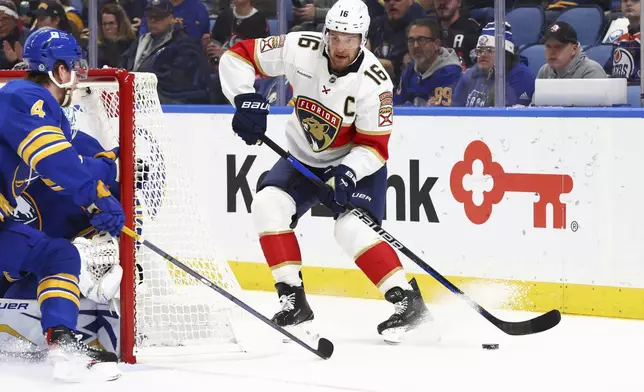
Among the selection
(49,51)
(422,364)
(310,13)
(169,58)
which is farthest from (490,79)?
(49,51)

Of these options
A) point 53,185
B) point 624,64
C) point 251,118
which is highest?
point 624,64

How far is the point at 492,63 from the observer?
5.27 m

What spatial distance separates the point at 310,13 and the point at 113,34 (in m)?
1.23

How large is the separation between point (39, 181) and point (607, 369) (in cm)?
194

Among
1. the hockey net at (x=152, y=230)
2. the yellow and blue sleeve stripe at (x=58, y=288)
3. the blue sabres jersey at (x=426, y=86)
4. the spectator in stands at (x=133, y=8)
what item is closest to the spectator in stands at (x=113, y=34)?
the spectator in stands at (x=133, y=8)

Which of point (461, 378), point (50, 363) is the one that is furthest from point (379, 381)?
point (50, 363)

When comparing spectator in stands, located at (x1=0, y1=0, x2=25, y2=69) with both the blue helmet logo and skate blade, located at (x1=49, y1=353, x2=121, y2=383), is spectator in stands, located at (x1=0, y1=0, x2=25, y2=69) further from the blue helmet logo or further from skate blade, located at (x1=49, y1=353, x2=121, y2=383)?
skate blade, located at (x1=49, y1=353, x2=121, y2=383)

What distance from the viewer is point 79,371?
3.76 meters

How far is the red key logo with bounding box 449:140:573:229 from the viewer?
500 centimetres

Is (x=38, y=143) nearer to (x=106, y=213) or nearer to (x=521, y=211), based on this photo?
(x=106, y=213)

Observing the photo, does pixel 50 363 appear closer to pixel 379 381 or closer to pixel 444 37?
pixel 379 381

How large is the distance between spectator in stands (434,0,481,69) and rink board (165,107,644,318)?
28 centimetres

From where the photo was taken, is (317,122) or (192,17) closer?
(317,122)

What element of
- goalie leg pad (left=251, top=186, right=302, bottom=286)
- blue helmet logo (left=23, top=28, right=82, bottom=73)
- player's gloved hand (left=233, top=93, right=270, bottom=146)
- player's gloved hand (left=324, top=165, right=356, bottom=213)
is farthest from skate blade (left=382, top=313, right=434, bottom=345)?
blue helmet logo (left=23, top=28, right=82, bottom=73)
